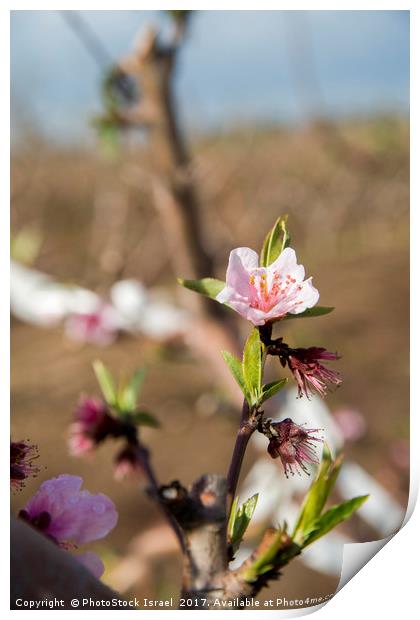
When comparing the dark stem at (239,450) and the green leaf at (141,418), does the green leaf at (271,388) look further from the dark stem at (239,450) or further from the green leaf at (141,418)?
the green leaf at (141,418)

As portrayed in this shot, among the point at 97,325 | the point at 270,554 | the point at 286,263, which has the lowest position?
the point at 270,554

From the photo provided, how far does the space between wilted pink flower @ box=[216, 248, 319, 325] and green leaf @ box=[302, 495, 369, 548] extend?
87 mm

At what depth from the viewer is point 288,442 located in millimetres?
257

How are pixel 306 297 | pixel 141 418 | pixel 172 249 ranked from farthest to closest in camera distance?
pixel 172 249
pixel 141 418
pixel 306 297

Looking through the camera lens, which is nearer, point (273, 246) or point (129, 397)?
point (273, 246)

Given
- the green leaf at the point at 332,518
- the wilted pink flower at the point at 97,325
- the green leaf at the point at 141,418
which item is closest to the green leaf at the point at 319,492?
the green leaf at the point at 332,518

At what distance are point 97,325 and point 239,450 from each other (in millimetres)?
633

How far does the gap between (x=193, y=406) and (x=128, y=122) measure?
861mm

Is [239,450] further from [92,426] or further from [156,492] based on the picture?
[92,426]

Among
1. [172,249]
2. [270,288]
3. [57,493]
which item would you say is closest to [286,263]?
[270,288]

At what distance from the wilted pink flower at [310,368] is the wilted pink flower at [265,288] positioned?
0.07 ft
